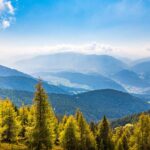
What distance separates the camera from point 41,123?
71.8 metres

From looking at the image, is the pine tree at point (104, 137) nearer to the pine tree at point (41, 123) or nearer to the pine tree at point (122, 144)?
the pine tree at point (122, 144)

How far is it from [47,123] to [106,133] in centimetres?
3908

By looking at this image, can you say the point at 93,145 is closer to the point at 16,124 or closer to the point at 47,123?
the point at 16,124

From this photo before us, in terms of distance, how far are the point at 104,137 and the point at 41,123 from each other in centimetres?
4063

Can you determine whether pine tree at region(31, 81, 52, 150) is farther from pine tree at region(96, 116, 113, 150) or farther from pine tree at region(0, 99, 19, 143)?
pine tree at region(96, 116, 113, 150)

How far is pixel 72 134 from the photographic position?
98000 mm

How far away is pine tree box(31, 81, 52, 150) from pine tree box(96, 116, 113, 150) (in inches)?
1407

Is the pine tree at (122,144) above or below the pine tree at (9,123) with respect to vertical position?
below

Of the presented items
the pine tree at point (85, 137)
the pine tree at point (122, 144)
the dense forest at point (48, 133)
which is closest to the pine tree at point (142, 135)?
the dense forest at point (48, 133)

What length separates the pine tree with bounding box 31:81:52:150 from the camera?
70562 millimetres

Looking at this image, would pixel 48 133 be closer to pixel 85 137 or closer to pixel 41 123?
pixel 41 123

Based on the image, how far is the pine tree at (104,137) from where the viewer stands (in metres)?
106

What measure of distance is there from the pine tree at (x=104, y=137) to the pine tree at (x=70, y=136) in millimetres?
10926

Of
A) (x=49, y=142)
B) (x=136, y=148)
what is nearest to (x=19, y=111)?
(x=136, y=148)
